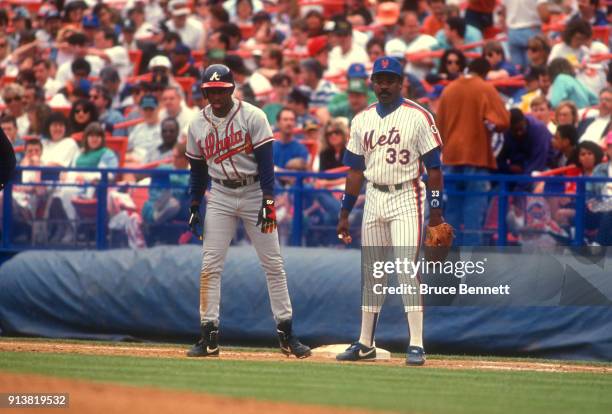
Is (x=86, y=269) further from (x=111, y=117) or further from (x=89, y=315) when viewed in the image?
(x=111, y=117)

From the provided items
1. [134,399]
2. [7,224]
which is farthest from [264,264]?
[7,224]

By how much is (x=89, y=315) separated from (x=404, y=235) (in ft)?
13.3

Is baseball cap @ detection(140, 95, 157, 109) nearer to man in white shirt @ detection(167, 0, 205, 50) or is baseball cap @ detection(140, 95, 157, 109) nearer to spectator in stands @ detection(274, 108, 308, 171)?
spectator in stands @ detection(274, 108, 308, 171)

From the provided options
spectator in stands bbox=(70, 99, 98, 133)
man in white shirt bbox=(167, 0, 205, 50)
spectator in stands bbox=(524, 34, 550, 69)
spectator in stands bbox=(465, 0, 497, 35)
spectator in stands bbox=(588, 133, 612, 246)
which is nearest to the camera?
spectator in stands bbox=(588, 133, 612, 246)

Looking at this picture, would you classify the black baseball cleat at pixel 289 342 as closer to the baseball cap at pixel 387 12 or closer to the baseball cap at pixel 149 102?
the baseball cap at pixel 149 102

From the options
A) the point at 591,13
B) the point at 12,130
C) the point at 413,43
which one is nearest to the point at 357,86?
the point at 413,43

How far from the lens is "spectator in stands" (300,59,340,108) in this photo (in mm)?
18219

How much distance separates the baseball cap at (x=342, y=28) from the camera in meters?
19.2

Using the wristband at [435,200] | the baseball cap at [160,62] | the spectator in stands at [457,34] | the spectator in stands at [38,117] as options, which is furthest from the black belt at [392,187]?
the baseball cap at [160,62]

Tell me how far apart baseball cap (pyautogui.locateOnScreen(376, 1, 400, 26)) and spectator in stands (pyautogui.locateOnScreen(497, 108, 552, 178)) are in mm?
7247

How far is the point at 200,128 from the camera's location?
1095 cm

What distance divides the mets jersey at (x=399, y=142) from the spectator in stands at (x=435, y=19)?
9.37 metres

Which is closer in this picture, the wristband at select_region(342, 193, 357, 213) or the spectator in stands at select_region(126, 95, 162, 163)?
the wristband at select_region(342, 193, 357, 213)

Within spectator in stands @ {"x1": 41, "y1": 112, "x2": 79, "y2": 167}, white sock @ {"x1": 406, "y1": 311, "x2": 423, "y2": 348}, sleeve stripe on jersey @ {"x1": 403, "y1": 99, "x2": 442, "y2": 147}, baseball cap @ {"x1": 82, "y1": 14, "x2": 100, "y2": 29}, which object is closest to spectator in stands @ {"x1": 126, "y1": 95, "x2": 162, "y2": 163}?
spectator in stands @ {"x1": 41, "y1": 112, "x2": 79, "y2": 167}
